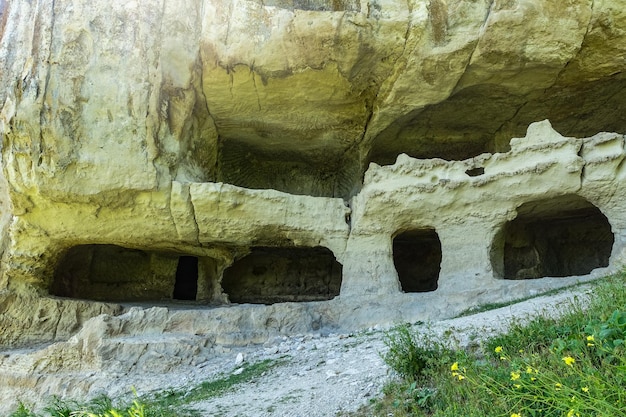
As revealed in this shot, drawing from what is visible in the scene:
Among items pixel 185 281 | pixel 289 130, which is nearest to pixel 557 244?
pixel 289 130

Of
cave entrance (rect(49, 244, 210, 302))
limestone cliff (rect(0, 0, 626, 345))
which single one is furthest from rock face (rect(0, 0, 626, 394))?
cave entrance (rect(49, 244, 210, 302))

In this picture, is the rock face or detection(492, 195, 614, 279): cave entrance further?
detection(492, 195, 614, 279): cave entrance

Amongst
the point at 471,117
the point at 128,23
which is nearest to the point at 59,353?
the point at 128,23

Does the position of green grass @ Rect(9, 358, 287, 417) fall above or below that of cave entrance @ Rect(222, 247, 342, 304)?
below

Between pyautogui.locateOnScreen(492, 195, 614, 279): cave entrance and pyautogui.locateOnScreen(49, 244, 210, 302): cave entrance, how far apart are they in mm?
6277

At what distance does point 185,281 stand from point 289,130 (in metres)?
4.61

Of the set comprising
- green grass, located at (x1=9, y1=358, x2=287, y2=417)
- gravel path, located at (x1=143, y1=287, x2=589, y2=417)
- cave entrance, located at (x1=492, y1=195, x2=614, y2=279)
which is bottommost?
green grass, located at (x1=9, y1=358, x2=287, y2=417)

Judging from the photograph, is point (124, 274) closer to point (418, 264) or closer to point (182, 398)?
point (418, 264)

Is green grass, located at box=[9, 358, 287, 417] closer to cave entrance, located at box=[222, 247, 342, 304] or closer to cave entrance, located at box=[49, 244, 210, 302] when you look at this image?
cave entrance, located at box=[49, 244, 210, 302]

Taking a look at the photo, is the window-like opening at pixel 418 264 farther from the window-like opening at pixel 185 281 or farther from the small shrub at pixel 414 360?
the small shrub at pixel 414 360

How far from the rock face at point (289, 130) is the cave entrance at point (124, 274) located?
50 centimetres

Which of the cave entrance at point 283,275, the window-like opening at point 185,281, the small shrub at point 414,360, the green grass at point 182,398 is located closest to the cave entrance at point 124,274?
the window-like opening at point 185,281

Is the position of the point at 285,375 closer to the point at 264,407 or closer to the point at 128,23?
the point at 264,407

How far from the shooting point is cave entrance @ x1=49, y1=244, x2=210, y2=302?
11188 millimetres
